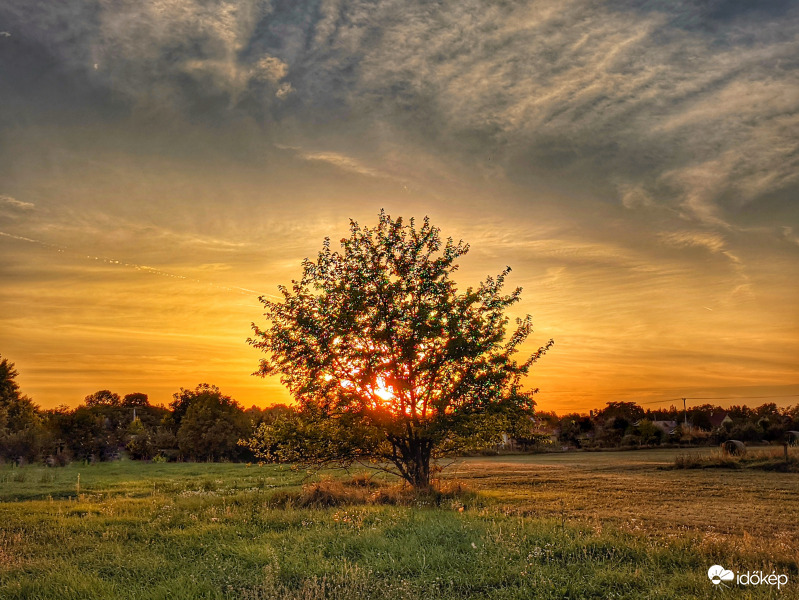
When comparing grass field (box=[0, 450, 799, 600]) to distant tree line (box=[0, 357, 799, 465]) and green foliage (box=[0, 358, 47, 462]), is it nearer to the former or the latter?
distant tree line (box=[0, 357, 799, 465])

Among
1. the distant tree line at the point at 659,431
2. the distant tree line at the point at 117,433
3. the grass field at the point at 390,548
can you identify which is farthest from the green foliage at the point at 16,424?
the distant tree line at the point at 659,431

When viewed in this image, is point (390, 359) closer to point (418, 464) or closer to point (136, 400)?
point (418, 464)

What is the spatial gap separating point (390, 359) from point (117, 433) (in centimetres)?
4962

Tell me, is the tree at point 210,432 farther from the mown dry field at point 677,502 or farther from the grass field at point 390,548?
the grass field at point 390,548

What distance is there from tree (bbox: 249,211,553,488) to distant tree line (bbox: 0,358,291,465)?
33.2m

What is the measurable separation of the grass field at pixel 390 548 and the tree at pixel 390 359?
242 cm

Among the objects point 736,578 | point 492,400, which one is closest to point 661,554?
point 736,578

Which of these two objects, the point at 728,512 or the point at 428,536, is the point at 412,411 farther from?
the point at 728,512

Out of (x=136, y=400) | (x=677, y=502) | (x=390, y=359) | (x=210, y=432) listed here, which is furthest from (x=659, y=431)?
(x=136, y=400)

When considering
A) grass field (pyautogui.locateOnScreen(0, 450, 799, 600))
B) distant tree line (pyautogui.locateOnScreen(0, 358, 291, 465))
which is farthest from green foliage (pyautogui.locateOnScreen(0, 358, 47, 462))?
grass field (pyautogui.locateOnScreen(0, 450, 799, 600))

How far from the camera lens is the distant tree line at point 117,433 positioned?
51.8 m

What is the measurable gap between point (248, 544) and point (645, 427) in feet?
252

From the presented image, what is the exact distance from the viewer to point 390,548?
12.5m

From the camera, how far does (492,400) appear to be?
2123 cm
